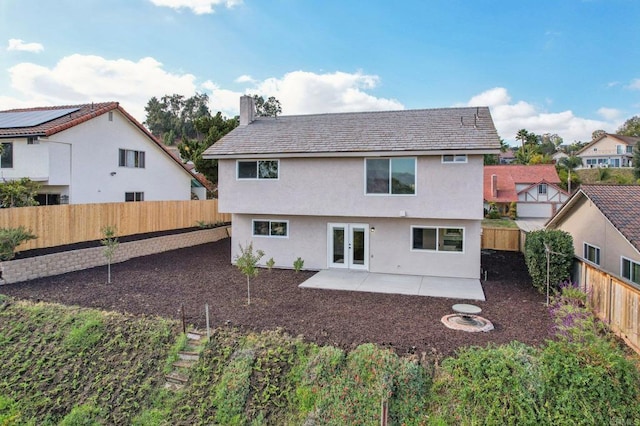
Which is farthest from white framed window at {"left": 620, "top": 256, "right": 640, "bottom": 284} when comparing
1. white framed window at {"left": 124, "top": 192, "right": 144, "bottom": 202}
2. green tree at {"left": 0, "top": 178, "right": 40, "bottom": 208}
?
white framed window at {"left": 124, "top": 192, "right": 144, "bottom": 202}

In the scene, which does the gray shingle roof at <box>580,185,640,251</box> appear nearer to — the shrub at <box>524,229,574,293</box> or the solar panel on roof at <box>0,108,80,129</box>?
the shrub at <box>524,229,574,293</box>

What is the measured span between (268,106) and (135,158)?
28.7 metres

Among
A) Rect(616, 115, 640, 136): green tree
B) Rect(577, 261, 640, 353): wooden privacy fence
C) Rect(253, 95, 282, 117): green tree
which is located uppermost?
Rect(616, 115, 640, 136): green tree

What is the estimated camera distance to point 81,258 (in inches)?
571

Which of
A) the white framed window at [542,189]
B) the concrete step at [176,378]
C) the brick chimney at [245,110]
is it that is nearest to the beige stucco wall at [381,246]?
the brick chimney at [245,110]

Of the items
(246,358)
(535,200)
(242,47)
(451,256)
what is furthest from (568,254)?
(535,200)

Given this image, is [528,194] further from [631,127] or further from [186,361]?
[631,127]

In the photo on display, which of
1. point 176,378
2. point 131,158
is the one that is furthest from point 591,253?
point 131,158

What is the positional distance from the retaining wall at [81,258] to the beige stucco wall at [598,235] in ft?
59.9

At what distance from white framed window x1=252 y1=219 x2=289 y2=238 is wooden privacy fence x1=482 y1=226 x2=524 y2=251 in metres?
12.0

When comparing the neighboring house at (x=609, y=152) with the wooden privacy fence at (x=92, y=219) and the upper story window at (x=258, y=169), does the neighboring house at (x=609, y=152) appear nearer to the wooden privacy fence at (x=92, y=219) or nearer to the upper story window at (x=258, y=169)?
the upper story window at (x=258, y=169)

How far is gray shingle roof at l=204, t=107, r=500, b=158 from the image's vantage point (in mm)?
13414

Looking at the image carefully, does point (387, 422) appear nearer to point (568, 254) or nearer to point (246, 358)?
point (246, 358)

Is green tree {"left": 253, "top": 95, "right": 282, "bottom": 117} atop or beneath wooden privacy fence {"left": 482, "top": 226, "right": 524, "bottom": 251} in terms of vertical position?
atop
